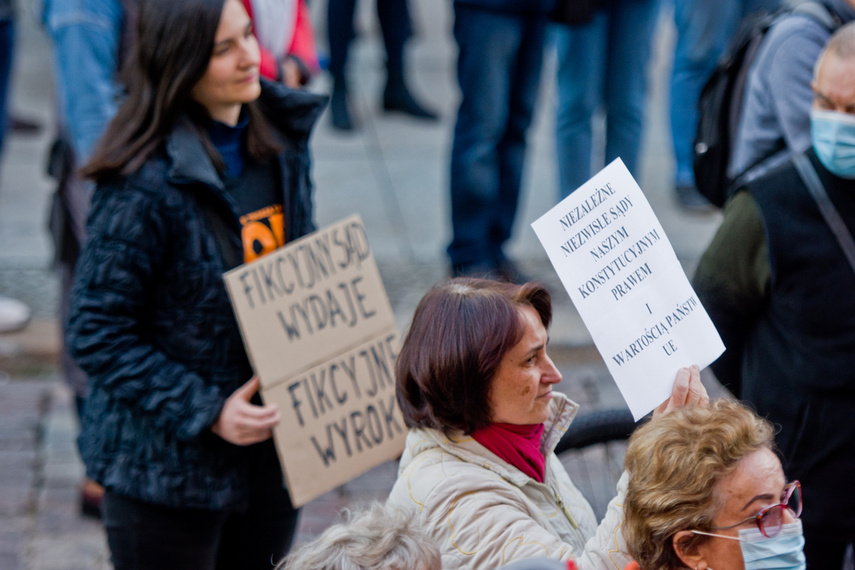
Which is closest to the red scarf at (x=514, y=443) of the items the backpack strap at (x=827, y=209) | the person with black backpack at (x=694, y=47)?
the backpack strap at (x=827, y=209)

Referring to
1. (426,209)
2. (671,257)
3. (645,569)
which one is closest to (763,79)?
(671,257)

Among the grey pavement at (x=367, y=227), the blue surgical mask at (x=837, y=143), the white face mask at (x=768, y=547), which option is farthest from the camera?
the grey pavement at (x=367, y=227)

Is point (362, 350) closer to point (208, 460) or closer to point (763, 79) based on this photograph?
point (208, 460)

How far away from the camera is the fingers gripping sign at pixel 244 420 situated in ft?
8.57

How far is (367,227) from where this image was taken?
648 centimetres

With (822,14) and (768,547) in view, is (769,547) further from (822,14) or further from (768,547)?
(822,14)

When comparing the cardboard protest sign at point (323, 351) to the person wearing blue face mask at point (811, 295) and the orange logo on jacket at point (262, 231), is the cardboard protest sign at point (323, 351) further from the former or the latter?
the person wearing blue face mask at point (811, 295)

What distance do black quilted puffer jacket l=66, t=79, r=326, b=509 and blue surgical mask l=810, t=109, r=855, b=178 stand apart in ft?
4.99

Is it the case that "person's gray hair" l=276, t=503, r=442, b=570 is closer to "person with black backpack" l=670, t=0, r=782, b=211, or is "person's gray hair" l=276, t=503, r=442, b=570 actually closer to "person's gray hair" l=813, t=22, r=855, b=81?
"person's gray hair" l=813, t=22, r=855, b=81

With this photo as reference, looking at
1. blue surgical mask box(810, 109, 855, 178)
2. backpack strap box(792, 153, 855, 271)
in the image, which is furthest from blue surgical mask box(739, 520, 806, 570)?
blue surgical mask box(810, 109, 855, 178)

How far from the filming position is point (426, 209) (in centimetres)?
676

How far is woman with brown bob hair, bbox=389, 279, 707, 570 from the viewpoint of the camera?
2.10 metres

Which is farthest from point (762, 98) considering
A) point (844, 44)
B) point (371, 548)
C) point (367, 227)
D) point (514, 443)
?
point (367, 227)

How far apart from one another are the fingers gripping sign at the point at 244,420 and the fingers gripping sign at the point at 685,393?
3.30 feet
